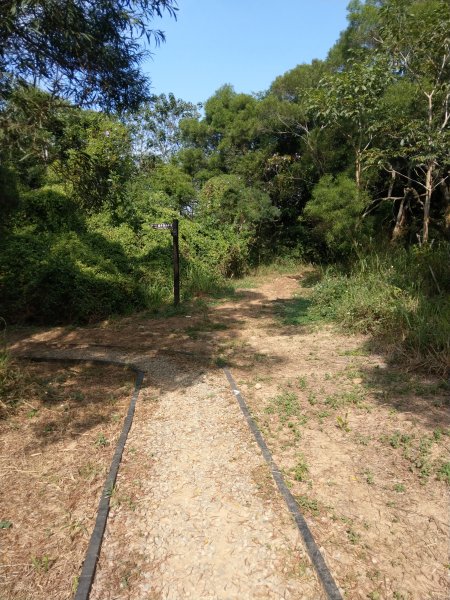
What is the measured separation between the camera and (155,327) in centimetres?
670

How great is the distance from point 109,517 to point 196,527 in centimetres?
51

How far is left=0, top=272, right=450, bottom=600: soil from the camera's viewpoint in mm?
1910

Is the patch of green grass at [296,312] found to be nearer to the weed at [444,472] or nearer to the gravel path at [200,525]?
the gravel path at [200,525]

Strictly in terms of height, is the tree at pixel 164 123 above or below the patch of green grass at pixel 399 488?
above

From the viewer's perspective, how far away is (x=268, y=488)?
99.3 inches

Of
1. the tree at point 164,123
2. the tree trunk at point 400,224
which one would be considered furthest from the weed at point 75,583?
the tree at point 164,123

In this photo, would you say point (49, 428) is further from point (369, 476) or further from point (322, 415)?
point (369, 476)

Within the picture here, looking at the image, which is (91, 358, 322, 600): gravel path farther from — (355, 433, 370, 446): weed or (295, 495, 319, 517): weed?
(355, 433, 370, 446): weed

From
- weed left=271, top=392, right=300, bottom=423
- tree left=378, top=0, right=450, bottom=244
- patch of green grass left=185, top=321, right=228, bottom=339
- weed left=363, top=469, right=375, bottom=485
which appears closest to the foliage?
tree left=378, top=0, right=450, bottom=244

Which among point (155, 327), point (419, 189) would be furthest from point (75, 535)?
point (419, 189)

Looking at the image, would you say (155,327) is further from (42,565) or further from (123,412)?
(42,565)

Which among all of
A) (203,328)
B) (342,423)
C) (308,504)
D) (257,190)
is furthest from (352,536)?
(257,190)

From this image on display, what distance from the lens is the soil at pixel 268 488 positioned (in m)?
1.91

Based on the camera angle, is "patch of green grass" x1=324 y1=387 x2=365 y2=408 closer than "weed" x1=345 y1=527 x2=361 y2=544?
No
